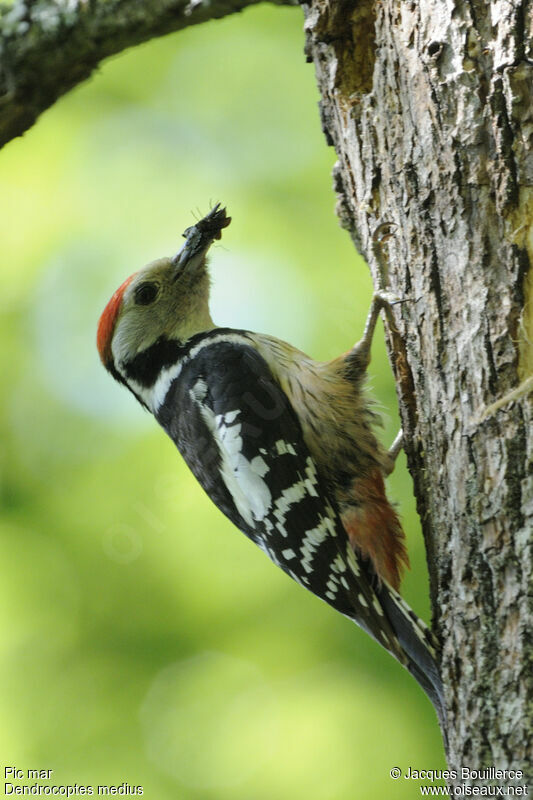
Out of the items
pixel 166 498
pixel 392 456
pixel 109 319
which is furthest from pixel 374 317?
pixel 166 498

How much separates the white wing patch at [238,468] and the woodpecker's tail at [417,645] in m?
0.50

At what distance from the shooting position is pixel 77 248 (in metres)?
5.21

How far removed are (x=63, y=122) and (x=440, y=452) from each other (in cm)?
468

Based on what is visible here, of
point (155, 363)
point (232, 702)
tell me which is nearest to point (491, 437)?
point (155, 363)

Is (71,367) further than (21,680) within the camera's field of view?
Yes

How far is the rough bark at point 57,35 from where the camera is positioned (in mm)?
2295

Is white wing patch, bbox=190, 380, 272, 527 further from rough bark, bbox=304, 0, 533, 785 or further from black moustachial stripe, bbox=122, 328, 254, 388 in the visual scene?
rough bark, bbox=304, 0, 533, 785

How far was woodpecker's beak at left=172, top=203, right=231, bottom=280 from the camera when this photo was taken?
291 centimetres

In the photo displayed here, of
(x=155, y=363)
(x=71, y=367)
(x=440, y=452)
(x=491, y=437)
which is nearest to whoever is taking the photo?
(x=491, y=437)

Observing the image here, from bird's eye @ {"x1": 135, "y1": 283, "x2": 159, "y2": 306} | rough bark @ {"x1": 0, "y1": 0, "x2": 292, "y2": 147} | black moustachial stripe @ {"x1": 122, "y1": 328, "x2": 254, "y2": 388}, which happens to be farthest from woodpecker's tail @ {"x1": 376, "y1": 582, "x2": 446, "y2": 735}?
rough bark @ {"x1": 0, "y1": 0, "x2": 292, "y2": 147}

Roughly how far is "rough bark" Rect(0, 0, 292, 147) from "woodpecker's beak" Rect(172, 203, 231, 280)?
71 centimetres

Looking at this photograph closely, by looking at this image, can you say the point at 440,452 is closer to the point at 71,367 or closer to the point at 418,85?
the point at 418,85

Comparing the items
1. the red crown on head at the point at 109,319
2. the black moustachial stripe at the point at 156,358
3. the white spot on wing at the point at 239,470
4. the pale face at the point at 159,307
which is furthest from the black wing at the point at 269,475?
the red crown on head at the point at 109,319

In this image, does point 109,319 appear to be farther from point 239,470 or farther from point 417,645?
point 417,645
